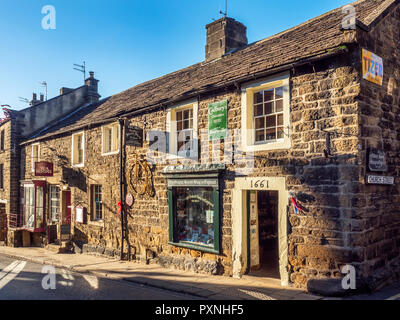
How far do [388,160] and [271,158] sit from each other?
2639 mm

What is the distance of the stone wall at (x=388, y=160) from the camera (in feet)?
24.5

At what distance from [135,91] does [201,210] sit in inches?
315

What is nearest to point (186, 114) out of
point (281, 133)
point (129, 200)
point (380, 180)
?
point (281, 133)

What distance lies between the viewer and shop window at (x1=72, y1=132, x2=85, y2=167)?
1619cm

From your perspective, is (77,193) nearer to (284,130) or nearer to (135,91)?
(135,91)

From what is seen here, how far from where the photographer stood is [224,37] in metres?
13.5

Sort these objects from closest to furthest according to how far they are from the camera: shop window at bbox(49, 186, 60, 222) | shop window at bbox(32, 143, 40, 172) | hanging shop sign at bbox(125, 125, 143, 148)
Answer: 1. hanging shop sign at bbox(125, 125, 143, 148)
2. shop window at bbox(49, 186, 60, 222)
3. shop window at bbox(32, 143, 40, 172)

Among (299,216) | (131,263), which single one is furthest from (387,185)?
(131,263)

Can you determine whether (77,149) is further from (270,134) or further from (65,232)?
(270,134)

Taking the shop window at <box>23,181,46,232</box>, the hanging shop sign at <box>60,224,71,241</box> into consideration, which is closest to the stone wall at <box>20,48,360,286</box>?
the hanging shop sign at <box>60,224,71,241</box>

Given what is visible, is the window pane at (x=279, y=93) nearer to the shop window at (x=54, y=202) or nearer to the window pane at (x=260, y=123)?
the window pane at (x=260, y=123)

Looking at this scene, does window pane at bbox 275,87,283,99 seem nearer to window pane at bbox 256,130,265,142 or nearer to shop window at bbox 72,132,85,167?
window pane at bbox 256,130,265,142

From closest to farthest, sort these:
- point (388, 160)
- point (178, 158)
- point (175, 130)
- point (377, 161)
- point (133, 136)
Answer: point (377, 161), point (388, 160), point (178, 158), point (175, 130), point (133, 136)

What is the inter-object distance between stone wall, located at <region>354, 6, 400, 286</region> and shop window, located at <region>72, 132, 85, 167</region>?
39.3 feet
